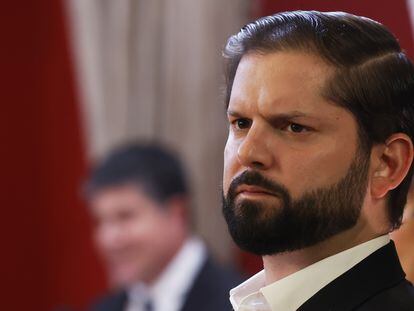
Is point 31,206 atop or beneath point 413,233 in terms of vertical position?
beneath

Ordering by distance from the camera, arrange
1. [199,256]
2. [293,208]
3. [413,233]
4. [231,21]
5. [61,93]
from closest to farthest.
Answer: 1. [293,208]
2. [413,233]
3. [199,256]
4. [231,21]
5. [61,93]

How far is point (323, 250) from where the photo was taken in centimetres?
103

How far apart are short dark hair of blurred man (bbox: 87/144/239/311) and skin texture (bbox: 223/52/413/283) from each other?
153 centimetres

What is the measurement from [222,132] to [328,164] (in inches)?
73.9

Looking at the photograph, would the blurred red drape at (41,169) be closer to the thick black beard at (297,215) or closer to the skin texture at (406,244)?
the skin texture at (406,244)

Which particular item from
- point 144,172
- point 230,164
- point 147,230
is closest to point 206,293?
point 147,230

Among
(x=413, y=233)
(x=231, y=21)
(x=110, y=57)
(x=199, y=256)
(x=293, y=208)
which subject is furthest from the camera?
(x=110, y=57)

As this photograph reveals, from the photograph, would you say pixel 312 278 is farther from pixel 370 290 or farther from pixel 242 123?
pixel 242 123

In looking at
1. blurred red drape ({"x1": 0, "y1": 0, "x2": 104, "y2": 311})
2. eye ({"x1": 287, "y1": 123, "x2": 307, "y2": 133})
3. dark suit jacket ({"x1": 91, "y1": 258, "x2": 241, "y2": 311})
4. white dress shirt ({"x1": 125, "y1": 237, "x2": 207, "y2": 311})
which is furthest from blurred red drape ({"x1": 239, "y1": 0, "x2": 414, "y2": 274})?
blurred red drape ({"x1": 0, "y1": 0, "x2": 104, "y2": 311})

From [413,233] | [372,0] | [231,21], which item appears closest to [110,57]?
[231,21]

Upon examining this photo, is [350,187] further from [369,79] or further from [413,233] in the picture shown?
[413,233]

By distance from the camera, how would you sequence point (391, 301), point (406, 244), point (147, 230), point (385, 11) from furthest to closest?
1. point (147, 230)
2. point (385, 11)
3. point (406, 244)
4. point (391, 301)

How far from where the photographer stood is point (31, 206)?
3.66m

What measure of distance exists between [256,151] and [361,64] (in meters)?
0.13
